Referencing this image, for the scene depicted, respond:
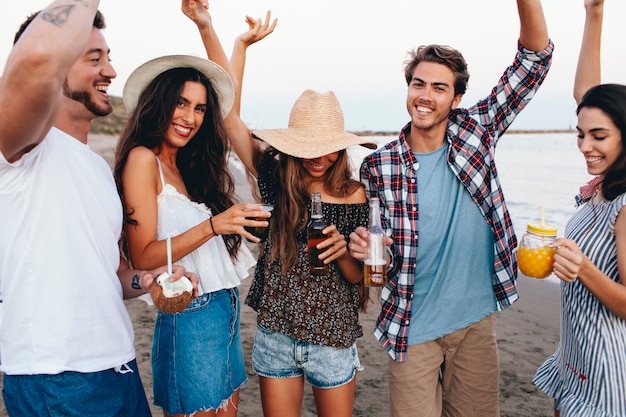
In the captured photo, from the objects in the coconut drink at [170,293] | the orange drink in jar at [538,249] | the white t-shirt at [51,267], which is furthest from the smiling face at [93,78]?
the orange drink in jar at [538,249]

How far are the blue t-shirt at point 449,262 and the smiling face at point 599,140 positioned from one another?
2.50 feet

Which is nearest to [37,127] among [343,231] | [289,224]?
[289,224]

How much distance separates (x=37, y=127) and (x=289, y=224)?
5.65 feet

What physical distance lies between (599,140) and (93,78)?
2.75 metres

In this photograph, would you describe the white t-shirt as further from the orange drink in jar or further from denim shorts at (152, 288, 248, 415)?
the orange drink in jar

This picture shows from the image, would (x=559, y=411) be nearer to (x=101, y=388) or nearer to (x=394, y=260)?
(x=394, y=260)

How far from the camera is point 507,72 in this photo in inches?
139

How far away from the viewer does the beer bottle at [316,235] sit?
10.3ft

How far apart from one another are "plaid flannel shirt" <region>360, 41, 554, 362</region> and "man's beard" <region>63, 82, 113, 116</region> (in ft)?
5.64

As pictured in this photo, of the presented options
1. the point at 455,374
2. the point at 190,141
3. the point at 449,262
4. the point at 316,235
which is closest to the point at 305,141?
the point at 316,235

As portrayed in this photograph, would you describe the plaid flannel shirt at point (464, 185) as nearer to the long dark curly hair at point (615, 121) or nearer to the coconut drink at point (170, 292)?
the long dark curly hair at point (615, 121)

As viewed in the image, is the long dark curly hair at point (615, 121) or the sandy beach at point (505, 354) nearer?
the long dark curly hair at point (615, 121)

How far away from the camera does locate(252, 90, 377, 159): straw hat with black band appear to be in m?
3.27

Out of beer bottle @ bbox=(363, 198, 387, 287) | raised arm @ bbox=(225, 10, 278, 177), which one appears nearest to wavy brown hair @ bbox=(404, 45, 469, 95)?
beer bottle @ bbox=(363, 198, 387, 287)
